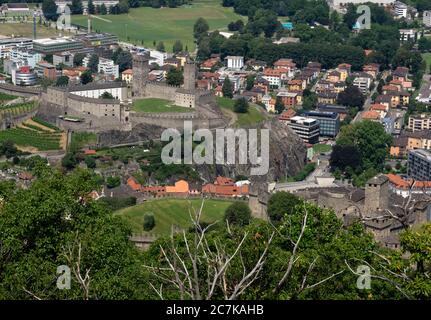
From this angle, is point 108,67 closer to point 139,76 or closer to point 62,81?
point 62,81

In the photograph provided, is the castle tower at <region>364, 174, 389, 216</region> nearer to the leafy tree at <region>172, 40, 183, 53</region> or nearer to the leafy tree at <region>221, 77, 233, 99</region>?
the leafy tree at <region>221, 77, 233, 99</region>

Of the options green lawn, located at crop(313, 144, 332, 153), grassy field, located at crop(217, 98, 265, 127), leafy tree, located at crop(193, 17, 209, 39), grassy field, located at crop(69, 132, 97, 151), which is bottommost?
green lawn, located at crop(313, 144, 332, 153)

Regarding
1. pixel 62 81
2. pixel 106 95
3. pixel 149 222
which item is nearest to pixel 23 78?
pixel 62 81

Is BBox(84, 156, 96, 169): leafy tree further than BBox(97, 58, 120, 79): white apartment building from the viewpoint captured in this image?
No

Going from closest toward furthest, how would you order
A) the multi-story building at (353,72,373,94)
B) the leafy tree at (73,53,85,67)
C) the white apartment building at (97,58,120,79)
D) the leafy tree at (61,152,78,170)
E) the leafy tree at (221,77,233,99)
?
the leafy tree at (61,152,78,170)
the leafy tree at (221,77,233,99)
the multi-story building at (353,72,373,94)
the white apartment building at (97,58,120,79)
the leafy tree at (73,53,85,67)

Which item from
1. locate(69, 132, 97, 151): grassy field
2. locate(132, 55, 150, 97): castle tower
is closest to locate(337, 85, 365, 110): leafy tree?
locate(132, 55, 150, 97): castle tower

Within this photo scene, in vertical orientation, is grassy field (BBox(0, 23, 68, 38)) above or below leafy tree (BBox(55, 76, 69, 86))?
above
